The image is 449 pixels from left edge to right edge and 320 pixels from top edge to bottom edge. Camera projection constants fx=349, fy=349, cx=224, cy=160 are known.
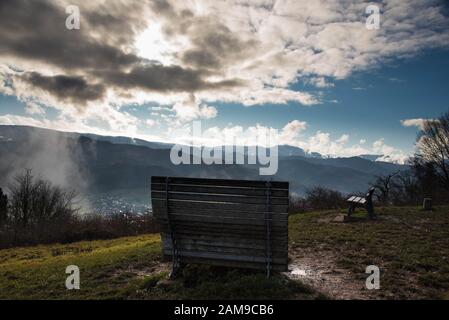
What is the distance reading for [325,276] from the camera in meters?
6.67

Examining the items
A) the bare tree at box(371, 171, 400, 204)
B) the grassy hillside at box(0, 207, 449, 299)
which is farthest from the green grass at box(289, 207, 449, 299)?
the bare tree at box(371, 171, 400, 204)

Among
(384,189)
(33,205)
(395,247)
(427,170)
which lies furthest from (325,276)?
(33,205)

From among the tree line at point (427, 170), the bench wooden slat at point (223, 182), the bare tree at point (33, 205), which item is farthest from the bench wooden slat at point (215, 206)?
the bare tree at point (33, 205)

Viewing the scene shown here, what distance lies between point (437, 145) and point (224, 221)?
51747mm

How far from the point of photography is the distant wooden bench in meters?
5.57

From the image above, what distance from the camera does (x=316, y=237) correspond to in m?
11.1

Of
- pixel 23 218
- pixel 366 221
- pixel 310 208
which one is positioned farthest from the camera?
pixel 23 218

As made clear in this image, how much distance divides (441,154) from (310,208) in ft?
104

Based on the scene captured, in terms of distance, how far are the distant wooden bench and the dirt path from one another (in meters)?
0.88

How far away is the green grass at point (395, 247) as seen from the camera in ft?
20.1

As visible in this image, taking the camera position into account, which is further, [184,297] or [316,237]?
[316,237]
